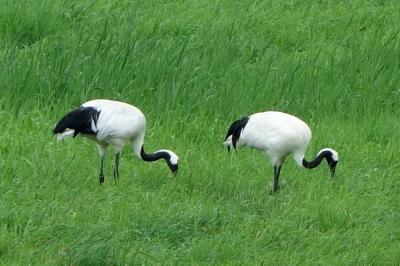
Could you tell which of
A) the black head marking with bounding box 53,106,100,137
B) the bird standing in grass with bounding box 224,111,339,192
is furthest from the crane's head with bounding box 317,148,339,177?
the black head marking with bounding box 53,106,100,137

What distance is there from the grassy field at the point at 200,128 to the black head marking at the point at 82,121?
12.2 inches

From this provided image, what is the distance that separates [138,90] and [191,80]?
0.50 m

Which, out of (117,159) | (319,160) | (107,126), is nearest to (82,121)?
(107,126)

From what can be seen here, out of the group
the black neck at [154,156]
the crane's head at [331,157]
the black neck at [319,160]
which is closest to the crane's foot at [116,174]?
the black neck at [154,156]

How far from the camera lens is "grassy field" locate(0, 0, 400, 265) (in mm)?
7738

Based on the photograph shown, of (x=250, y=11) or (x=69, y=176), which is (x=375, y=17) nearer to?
(x=250, y=11)

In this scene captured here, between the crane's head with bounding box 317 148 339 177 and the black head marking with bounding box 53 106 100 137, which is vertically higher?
the black head marking with bounding box 53 106 100 137

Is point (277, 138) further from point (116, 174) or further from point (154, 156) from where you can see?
point (116, 174)

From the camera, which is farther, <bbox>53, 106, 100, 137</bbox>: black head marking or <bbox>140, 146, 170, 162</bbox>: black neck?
<bbox>140, 146, 170, 162</bbox>: black neck

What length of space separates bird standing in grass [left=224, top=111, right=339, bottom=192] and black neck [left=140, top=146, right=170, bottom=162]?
655 mm

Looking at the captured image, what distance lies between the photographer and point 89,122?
27.5ft

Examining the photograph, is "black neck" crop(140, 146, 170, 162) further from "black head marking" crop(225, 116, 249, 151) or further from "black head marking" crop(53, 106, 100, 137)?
"black head marking" crop(225, 116, 249, 151)

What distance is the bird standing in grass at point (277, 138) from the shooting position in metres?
8.68

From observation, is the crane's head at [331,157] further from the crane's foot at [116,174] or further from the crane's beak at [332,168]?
the crane's foot at [116,174]
